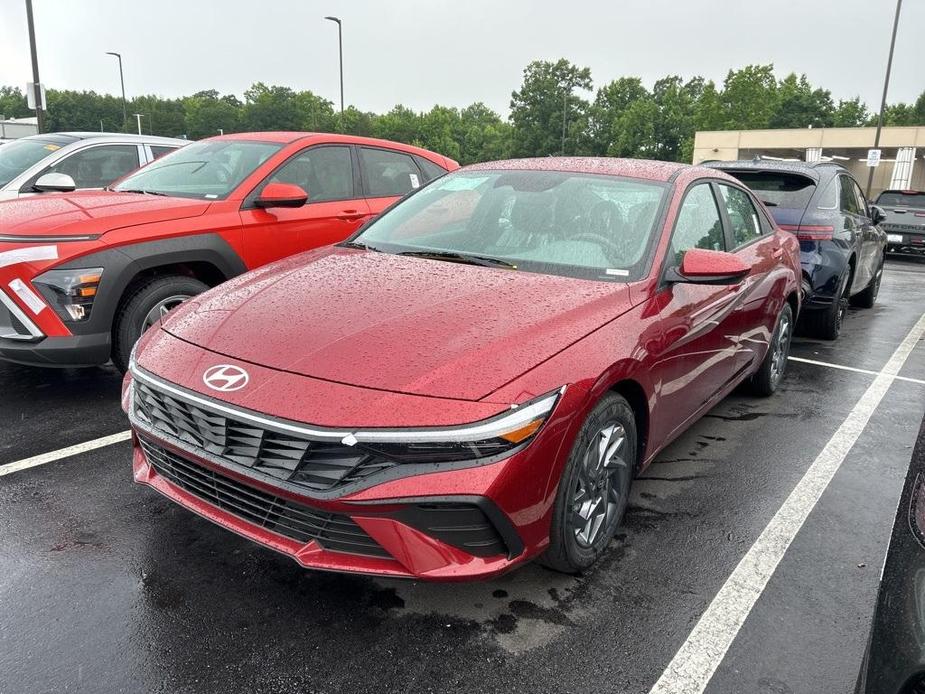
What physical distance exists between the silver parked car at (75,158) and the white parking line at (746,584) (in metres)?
6.04

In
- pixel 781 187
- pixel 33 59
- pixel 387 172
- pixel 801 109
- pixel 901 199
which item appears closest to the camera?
pixel 387 172

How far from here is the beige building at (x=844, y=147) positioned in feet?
128

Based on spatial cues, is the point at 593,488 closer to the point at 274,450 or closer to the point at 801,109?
the point at 274,450

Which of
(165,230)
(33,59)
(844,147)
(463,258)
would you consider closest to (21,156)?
(165,230)

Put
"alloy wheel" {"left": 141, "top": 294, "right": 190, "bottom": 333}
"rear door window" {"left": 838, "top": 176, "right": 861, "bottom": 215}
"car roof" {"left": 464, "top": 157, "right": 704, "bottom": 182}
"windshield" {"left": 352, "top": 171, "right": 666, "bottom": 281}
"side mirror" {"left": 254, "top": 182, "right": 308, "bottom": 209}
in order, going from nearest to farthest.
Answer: "windshield" {"left": 352, "top": 171, "right": 666, "bottom": 281}, "car roof" {"left": 464, "top": 157, "right": 704, "bottom": 182}, "alloy wheel" {"left": 141, "top": 294, "right": 190, "bottom": 333}, "side mirror" {"left": 254, "top": 182, "right": 308, "bottom": 209}, "rear door window" {"left": 838, "top": 176, "right": 861, "bottom": 215}

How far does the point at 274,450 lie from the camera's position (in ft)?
7.09

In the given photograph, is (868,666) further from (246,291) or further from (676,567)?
(246,291)

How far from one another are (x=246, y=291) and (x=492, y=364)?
129 centimetres

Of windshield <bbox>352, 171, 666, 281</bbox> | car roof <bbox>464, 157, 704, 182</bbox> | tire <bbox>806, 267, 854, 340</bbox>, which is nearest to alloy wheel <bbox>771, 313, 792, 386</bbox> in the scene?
car roof <bbox>464, 157, 704, 182</bbox>

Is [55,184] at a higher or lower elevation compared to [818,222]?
higher

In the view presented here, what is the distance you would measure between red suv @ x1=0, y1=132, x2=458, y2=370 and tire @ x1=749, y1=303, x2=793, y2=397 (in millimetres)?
3200

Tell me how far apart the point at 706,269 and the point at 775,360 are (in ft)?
7.71

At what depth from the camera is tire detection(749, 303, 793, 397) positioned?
4.78 metres

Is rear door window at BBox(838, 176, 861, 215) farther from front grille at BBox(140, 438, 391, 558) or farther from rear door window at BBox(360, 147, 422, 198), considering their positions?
front grille at BBox(140, 438, 391, 558)
